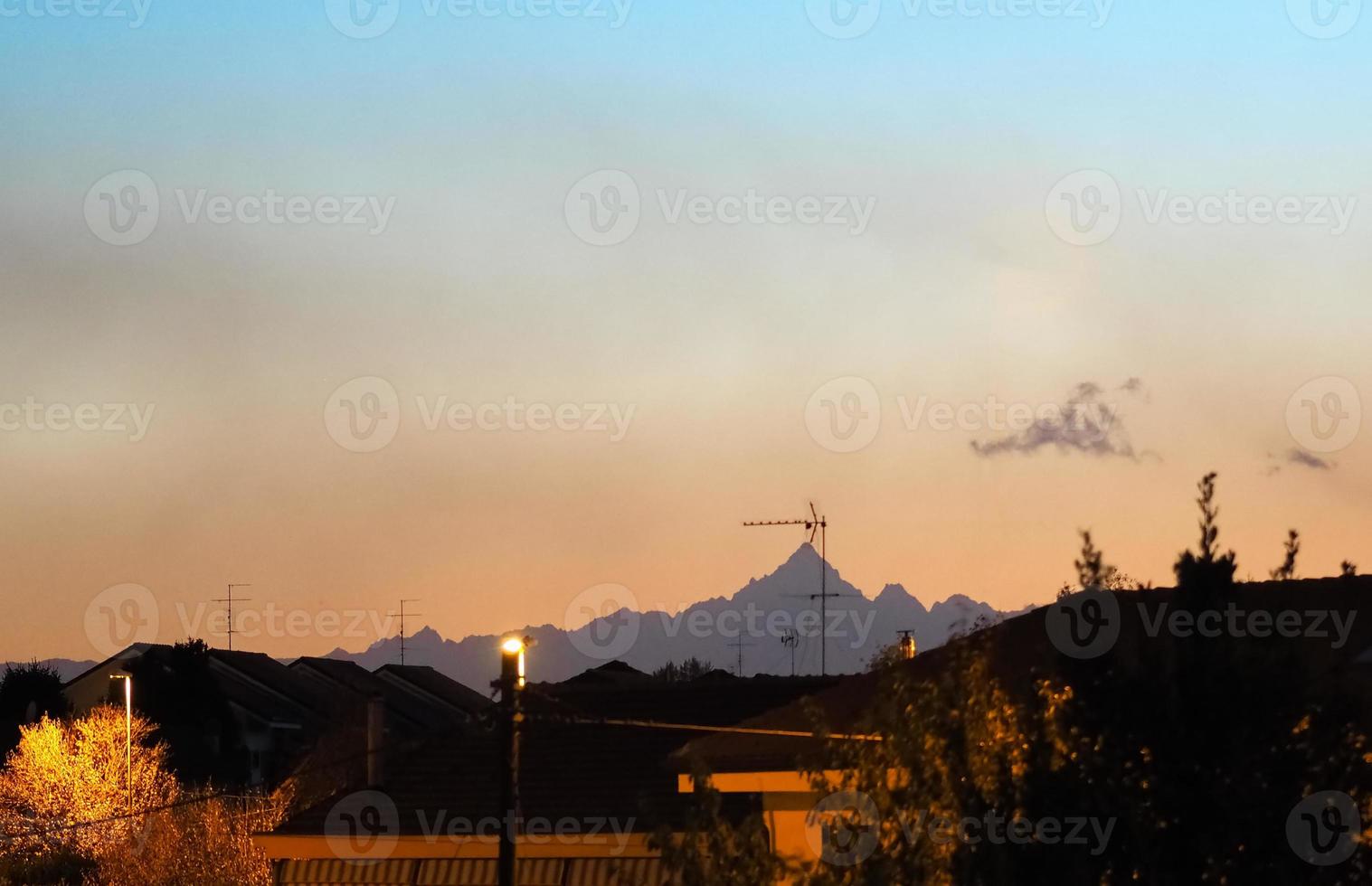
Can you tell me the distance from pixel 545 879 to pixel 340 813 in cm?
491

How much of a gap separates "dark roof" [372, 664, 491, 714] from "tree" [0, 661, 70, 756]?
1844cm

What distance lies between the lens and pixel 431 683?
98688mm

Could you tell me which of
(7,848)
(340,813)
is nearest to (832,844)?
(340,813)

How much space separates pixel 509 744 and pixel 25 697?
8176cm

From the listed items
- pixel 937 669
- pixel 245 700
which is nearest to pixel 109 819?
pixel 937 669

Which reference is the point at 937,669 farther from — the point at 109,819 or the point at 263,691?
the point at 263,691

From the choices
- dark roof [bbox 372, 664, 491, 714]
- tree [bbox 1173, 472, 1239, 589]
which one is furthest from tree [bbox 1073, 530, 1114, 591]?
dark roof [bbox 372, 664, 491, 714]

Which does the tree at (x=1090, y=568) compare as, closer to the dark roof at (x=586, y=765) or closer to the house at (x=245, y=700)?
the dark roof at (x=586, y=765)

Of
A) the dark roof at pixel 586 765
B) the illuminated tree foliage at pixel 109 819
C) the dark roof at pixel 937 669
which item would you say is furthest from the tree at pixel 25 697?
the dark roof at pixel 937 669

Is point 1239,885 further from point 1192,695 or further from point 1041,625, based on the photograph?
point 1041,625

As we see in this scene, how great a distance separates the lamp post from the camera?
1493 centimetres

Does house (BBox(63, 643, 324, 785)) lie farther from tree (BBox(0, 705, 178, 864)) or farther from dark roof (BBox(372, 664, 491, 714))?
tree (BBox(0, 705, 178, 864))

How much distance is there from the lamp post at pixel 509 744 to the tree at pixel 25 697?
75.4 metres

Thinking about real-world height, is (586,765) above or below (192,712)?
above
